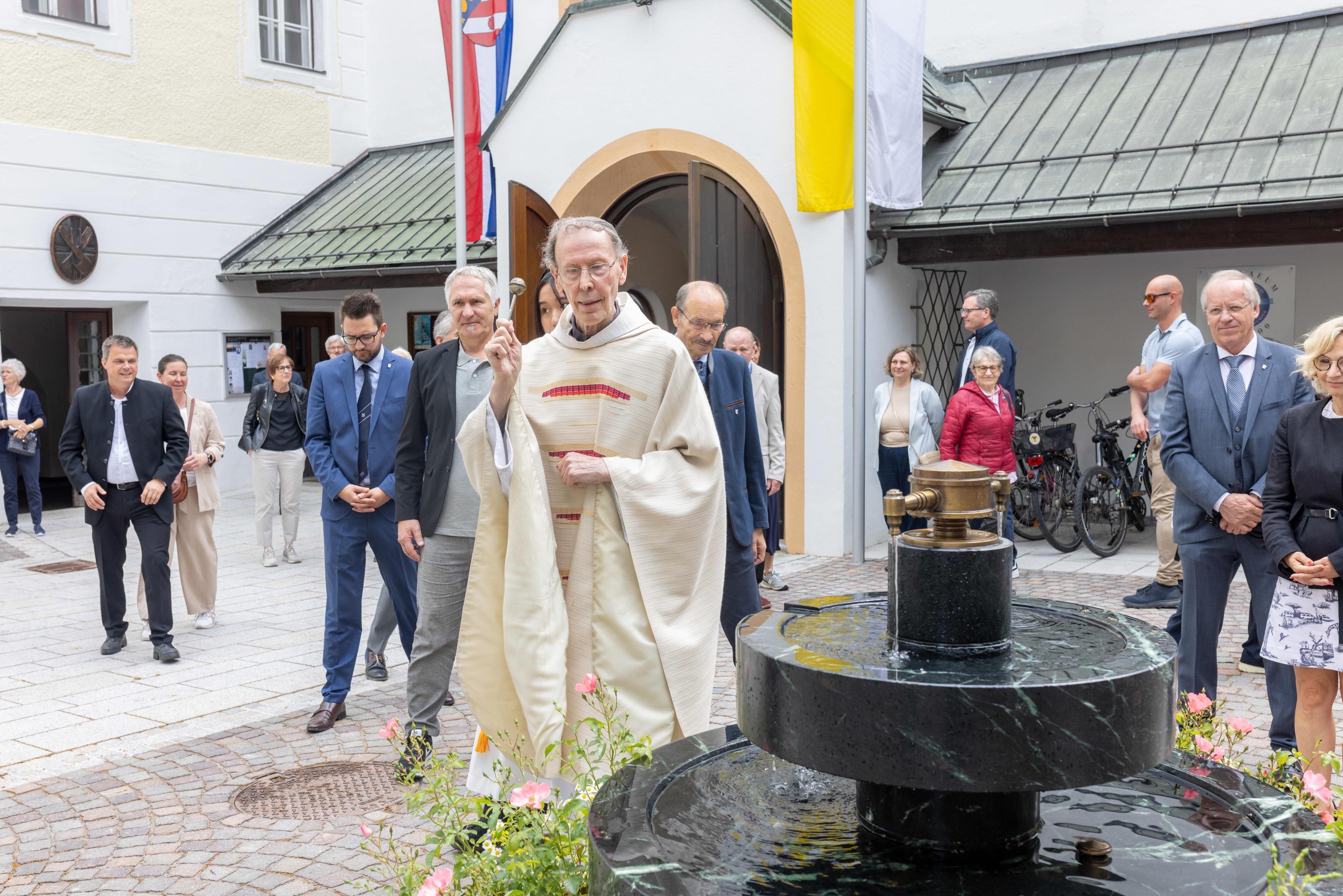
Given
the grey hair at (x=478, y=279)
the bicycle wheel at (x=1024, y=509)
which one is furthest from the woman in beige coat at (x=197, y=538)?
the bicycle wheel at (x=1024, y=509)

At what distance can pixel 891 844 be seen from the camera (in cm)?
229

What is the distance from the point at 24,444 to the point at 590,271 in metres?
11.9

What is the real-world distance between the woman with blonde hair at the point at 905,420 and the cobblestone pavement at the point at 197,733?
2.99 feet

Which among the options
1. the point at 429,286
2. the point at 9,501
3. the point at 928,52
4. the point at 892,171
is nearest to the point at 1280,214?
the point at 892,171

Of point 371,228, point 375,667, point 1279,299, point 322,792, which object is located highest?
point 371,228

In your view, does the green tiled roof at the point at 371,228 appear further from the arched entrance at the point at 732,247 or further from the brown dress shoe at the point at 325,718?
the brown dress shoe at the point at 325,718

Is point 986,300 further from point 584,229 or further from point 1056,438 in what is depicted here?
point 584,229

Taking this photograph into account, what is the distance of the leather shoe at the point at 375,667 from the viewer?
644cm

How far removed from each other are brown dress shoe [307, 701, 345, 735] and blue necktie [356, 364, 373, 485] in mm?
1054

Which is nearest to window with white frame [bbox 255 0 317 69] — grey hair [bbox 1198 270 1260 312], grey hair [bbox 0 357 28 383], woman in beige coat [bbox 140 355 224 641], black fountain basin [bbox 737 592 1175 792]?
grey hair [bbox 0 357 28 383]

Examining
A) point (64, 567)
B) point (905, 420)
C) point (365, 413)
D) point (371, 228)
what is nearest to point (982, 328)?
point (905, 420)

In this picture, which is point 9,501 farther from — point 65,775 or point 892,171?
point 892,171

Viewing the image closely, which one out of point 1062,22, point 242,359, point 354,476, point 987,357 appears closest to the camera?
point 354,476

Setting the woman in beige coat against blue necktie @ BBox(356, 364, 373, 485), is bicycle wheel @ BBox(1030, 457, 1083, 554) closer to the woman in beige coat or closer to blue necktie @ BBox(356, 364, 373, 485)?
blue necktie @ BBox(356, 364, 373, 485)
